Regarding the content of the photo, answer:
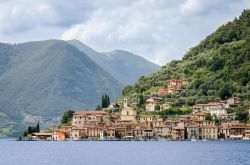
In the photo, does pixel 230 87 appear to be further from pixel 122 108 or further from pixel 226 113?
pixel 122 108

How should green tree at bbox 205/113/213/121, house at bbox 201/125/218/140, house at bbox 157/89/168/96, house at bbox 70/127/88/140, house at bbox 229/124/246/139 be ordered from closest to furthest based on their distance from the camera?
1. house at bbox 229/124/246/139
2. house at bbox 201/125/218/140
3. green tree at bbox 205/113/213/121
4. house at bbox 70/127/88/140
5. house at bbox 157/89/168/96

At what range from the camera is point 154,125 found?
166000mm

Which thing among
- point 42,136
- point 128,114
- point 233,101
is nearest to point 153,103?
point 128,114

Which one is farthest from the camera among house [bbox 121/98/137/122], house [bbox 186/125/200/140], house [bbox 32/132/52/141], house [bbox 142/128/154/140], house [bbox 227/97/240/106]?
house [bbox 32/132/52/141]

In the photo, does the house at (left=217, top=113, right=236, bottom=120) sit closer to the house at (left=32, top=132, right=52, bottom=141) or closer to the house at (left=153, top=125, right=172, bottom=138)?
the house at (left=153, top=125, right=172, bottom=138)

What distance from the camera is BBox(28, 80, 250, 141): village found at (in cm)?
15975

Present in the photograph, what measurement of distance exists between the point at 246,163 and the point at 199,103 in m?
98.5

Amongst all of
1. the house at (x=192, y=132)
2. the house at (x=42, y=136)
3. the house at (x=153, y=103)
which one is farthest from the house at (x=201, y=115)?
the house at (x=42, y=136)

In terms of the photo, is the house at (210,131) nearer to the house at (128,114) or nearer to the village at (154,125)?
the village at (154,125)

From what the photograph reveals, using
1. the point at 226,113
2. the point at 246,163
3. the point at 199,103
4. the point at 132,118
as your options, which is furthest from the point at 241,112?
the point at 246,163

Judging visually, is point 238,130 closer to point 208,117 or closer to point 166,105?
point 208,117

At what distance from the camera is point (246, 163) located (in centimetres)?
7731

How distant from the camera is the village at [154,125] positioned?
524 ft

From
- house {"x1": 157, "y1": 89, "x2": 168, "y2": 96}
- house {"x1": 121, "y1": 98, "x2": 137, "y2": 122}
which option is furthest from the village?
house {"x1": 157, "y1": 89, "x2": 168, "y2": 96}
